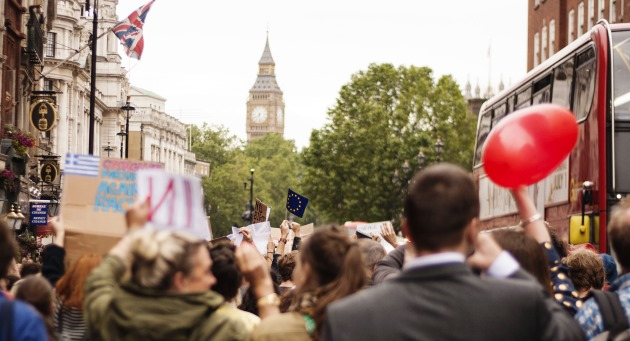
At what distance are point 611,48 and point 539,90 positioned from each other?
9.99 ft

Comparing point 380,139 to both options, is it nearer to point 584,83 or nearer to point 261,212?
point 261,212

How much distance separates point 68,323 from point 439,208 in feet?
10.5

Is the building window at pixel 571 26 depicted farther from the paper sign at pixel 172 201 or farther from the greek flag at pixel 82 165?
the paper sign at pixel 172 201

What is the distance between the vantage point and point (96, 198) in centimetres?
666

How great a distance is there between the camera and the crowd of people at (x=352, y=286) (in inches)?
171

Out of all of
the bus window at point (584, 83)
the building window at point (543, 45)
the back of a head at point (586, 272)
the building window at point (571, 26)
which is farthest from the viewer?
the building window at point (543, 45)

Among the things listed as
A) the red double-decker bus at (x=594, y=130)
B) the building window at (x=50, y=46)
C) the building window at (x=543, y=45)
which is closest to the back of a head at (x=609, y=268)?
the red double-decker bus at (x=594, y=130)

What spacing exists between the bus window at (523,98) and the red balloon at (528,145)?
12823 mm

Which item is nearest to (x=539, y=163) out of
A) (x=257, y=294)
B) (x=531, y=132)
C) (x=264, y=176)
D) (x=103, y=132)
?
(x=531, y=132)

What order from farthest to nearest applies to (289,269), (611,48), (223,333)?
(611,48), (289,269), (223,333)

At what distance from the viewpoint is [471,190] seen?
14.9ft

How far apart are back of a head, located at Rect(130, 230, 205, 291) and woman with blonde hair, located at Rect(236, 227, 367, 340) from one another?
1.68 feet

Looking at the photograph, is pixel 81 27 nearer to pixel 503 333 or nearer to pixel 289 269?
pixel 289 269

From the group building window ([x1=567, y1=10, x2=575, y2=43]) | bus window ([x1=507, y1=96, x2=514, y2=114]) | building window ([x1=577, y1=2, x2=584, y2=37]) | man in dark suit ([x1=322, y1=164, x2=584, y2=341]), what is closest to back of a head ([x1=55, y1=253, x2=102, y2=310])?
man in dark suit ([x1=322, y1=164, x2=584, y2=341])
